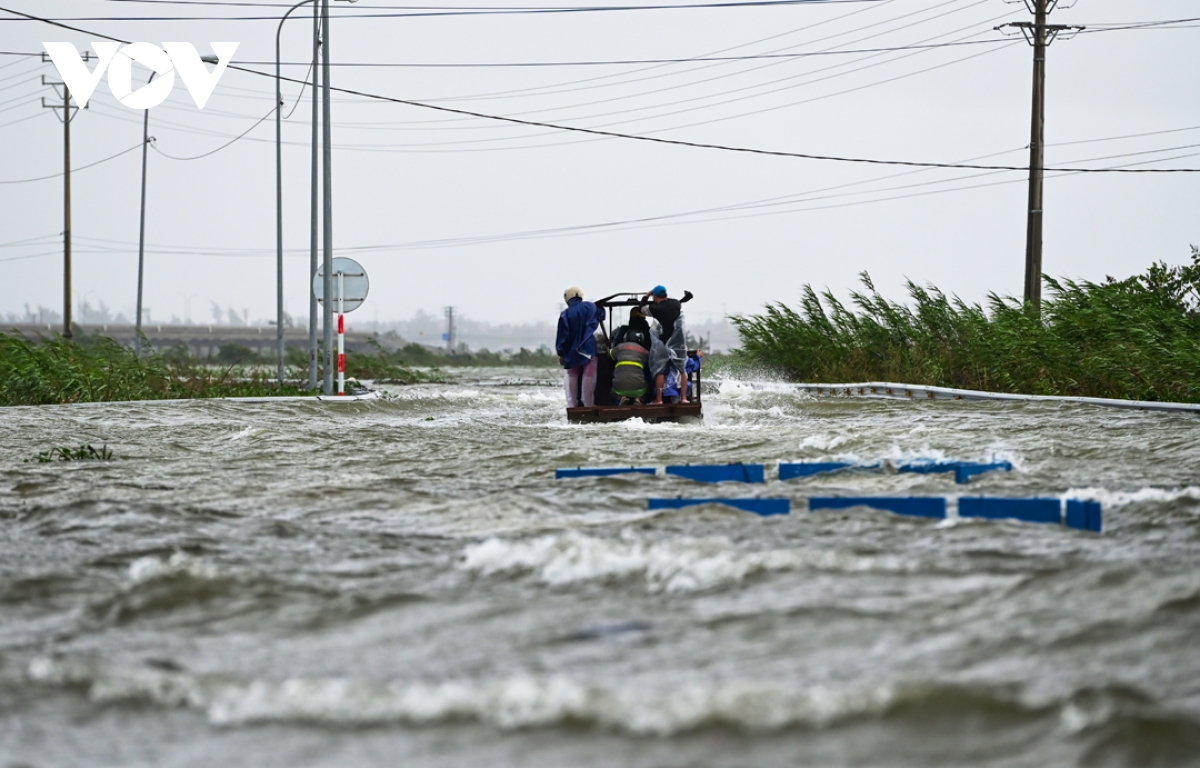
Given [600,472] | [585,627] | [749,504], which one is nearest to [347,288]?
[600,472]

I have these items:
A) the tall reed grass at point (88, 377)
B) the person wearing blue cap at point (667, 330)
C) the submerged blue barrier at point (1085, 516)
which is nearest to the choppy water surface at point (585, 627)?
the submerged blue barrier at point (1085, 516)

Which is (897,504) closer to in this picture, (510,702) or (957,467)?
(957,467)

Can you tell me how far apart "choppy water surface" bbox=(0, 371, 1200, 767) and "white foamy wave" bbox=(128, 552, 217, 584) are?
23 mm

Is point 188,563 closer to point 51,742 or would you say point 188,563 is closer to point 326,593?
point 326,593

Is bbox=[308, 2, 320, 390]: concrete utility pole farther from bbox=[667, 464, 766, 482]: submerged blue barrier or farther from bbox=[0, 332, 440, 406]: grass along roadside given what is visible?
bbox=[667, 464, 766, 482]: submerged blue barrier

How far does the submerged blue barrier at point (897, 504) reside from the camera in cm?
789

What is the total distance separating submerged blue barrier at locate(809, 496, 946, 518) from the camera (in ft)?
25.9

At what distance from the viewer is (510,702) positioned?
4.38 metres

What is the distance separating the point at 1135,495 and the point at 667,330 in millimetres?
8921

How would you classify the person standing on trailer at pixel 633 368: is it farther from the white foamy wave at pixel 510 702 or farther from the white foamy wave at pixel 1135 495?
the white foamy wave at pixel 510 702

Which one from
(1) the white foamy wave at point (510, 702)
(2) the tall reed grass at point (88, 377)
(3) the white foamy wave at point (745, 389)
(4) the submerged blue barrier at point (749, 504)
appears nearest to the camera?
(1) the white foamy wave at point (510, 702)

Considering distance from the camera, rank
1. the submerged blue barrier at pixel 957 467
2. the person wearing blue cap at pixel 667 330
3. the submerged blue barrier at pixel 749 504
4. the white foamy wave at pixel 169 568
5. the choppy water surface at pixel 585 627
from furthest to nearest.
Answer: the person wearing blue cap at pixel 667 330, the submerged blue barrier at pixel 957 467, the submerged blue barrier at pixel 749 504, the white foamy wave at pixel 169 568, the choppy water surface at pixel 585 627

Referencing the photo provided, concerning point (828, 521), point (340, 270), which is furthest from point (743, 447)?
point (340, 270)

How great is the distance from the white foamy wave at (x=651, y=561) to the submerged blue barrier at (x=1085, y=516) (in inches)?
59.3
